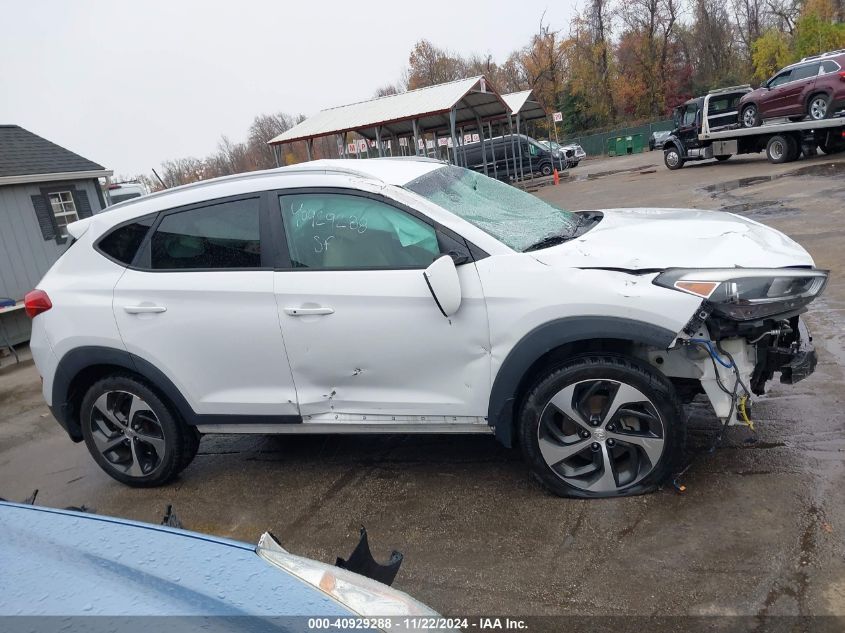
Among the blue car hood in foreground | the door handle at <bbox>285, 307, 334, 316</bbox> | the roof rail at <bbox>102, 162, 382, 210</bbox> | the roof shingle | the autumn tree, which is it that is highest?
the autumn tree

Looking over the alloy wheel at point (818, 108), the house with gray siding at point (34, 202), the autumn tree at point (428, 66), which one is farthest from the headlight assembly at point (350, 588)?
the autumn tree at point (428, 66)

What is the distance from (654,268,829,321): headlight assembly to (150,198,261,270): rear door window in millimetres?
2204

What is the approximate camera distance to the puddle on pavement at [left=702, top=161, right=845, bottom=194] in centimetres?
1409

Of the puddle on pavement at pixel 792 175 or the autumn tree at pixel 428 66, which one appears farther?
the autumn tree at pixel 428 66

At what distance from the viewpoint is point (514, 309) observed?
10.4ft

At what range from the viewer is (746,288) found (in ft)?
9.69

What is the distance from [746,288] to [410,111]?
21178 millimetres

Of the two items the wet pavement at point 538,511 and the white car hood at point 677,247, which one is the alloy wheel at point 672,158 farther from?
the white car hood at point 677,247

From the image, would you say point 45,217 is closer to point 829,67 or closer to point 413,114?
point 413,114

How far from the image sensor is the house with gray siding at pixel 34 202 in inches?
485

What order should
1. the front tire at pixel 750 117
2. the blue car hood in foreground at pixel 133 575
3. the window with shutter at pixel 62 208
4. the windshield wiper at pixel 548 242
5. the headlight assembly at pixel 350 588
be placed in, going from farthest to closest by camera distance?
the front tire at pixel 750 117 → the window with shutter at pixel 62 208 → the windshield wiper at pixel 548 242 → the headlight assembly at pixel 350 588 → the blue car hood in foreground at pixel 133 575

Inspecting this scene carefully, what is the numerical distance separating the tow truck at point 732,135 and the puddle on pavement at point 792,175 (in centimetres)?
113

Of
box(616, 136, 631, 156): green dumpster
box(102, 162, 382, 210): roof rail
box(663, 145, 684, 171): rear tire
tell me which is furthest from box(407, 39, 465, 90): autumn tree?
box(102, 162, 382, 210): roof rail

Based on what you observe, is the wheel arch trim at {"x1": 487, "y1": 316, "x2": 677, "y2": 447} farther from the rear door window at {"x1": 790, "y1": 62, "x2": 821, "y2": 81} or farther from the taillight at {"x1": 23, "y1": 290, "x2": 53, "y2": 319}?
the rear door window at {"x1": 790, "y1": 62, "x2": 821, "y2": 81}
